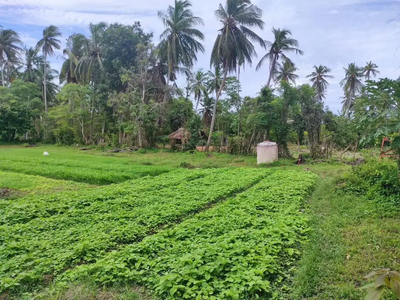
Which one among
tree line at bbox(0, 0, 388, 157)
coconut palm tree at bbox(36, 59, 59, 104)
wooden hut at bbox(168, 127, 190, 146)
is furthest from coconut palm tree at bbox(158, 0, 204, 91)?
coconut palm tree at bbox(36, 59, 59, 104)

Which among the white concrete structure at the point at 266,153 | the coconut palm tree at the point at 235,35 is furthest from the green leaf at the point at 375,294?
the coconut palm tree at the point at 235,35

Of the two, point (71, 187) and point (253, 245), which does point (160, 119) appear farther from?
point (253, 245)

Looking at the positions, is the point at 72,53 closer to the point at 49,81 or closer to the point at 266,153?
the point at 49,81

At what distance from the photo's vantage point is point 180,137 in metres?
23.8

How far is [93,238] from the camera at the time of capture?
4.45m

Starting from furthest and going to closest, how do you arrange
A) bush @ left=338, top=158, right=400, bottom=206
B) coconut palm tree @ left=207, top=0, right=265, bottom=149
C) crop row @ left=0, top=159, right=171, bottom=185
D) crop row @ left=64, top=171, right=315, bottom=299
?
coconut palm tree @ left=207, top=0, right=265, bottom=149
crop row @ left=0, top=159, right=171, bottom=185
bush @ left=338, top=158, right=400, bottom=206
crop row @ left=64, top=171, right=315, bottom=299

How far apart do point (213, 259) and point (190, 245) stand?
62 centimetres

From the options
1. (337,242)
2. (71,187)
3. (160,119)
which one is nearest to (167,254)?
(337,242)

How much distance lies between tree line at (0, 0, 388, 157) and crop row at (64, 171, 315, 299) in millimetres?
13086

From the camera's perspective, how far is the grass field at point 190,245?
3160mm

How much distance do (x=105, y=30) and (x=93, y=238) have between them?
26909 mm

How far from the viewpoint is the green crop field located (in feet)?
10.6

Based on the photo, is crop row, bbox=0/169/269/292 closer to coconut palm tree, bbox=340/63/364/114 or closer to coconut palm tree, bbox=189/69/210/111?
coconut palm tree, bbox=189/69/210/111

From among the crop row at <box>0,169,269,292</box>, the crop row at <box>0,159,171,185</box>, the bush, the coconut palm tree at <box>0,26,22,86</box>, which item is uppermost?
the coconut palm tree at <box>0,26,22,86</box>
